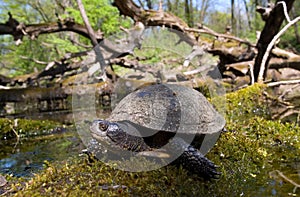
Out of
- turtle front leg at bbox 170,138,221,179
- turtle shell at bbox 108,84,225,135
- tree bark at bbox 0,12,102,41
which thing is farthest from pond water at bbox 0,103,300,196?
tree bark at bbox 0,12,102,41

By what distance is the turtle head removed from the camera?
6.24ft

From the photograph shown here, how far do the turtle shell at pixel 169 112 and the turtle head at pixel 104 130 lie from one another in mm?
301

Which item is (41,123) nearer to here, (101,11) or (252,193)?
(252,193)

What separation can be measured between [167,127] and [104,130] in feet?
1.81

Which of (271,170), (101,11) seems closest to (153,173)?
(271,170)

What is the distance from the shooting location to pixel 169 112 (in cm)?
233

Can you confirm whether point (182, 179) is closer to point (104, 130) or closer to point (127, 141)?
point (127, 141)

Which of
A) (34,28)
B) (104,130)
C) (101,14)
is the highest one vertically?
(101,14)

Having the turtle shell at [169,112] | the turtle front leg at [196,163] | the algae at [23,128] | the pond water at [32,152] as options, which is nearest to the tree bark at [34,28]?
the algae at [23,128]

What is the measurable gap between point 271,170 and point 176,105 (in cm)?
96

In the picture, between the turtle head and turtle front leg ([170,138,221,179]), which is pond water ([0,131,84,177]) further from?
turtle front leg ([170,138,221,179])

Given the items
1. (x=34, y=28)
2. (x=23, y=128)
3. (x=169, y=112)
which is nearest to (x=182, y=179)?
(x=169, y=112)

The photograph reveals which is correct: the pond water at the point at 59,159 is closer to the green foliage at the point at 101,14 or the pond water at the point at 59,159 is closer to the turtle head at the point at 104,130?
the turtle head at the point at 104,130

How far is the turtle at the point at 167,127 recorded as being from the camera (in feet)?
6.33
